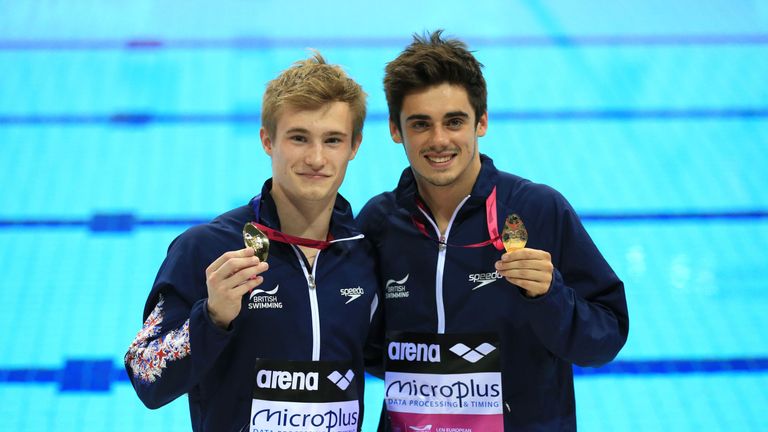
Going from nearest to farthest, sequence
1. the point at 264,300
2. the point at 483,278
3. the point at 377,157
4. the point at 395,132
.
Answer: the point at 264,300
the point at 483,278
the point at 395,132
the point at 377,157

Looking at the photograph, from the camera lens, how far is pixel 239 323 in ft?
6.01

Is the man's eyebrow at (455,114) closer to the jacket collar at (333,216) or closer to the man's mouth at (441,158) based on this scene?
the man's mouth at (441,158)

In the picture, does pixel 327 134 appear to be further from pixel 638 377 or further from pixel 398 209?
pixel 638 377

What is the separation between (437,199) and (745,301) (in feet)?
8.84

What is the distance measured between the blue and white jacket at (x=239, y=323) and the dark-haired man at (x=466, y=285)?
0.13m

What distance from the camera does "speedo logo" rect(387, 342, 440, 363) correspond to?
6.26 ft

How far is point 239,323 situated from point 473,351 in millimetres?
536

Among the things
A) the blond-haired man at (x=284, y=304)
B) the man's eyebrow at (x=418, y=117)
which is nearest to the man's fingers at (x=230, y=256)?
the blond-haired man at (x=284, y=304)

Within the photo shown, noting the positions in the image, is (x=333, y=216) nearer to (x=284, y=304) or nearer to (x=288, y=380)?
(x=284, y=304)

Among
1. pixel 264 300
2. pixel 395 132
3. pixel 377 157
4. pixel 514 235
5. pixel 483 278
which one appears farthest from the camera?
pixel 377 157

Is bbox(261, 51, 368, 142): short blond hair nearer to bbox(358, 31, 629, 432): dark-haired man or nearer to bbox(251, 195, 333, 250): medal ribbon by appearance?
bbox(358, 31, 629, 432): dark-haired man

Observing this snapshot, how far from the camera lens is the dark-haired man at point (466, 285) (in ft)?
6.23

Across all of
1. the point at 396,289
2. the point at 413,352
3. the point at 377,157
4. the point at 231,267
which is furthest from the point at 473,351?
the point at 377,157

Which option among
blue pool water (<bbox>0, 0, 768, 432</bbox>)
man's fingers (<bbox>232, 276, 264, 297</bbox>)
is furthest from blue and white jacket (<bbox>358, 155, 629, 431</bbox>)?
blue pool water (<bbox>0, 0, 768, 432</bbox>)
